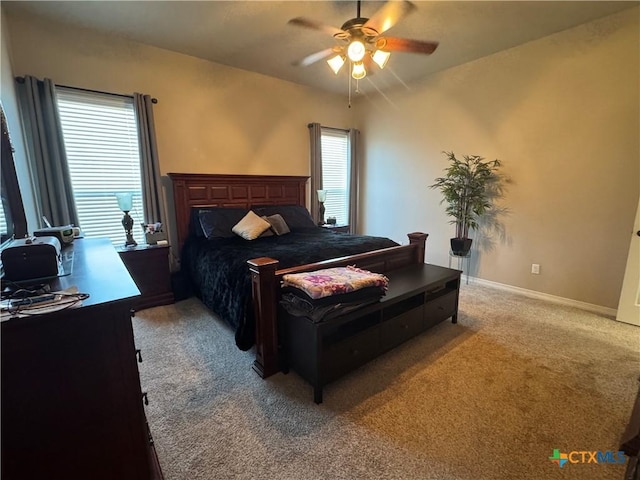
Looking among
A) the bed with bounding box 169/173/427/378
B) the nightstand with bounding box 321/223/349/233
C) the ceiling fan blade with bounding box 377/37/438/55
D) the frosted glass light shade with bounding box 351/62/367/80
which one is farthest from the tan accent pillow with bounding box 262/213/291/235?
the ceiling fan blade with bounding box 377/37/438/55

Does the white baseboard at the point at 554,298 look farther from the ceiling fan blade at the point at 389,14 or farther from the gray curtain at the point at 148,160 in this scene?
the gray curtain at the point at 148,160

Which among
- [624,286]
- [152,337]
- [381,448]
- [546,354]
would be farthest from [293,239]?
[624,286]

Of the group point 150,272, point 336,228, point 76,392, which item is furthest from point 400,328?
point 150,272

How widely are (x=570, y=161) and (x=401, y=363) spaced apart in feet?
9.50

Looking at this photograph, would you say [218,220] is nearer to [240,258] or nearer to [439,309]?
[240,258]

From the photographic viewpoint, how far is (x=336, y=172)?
5.25 m

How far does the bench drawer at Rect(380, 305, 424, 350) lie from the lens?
2154mm

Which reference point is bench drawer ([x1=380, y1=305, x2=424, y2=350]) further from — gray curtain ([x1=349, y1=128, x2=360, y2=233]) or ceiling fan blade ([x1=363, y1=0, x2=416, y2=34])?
gray curtain ([x1=349, y1=128, x2=360, y2=233])

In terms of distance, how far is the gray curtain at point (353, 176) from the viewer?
5188 mm

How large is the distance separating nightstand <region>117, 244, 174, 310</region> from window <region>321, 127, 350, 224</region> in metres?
2.83

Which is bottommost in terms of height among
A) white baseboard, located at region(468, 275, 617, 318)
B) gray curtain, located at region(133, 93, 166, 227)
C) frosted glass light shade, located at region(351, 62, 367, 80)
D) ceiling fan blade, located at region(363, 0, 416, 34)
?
white baseboard, located at region(468, 275, 617, 318)

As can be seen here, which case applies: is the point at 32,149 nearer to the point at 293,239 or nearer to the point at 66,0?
the point at 66,0

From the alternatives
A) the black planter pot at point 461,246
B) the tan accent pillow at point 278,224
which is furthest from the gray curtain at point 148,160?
the black planter pot at point 461,246

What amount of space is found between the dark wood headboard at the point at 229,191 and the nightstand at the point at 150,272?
46cm
